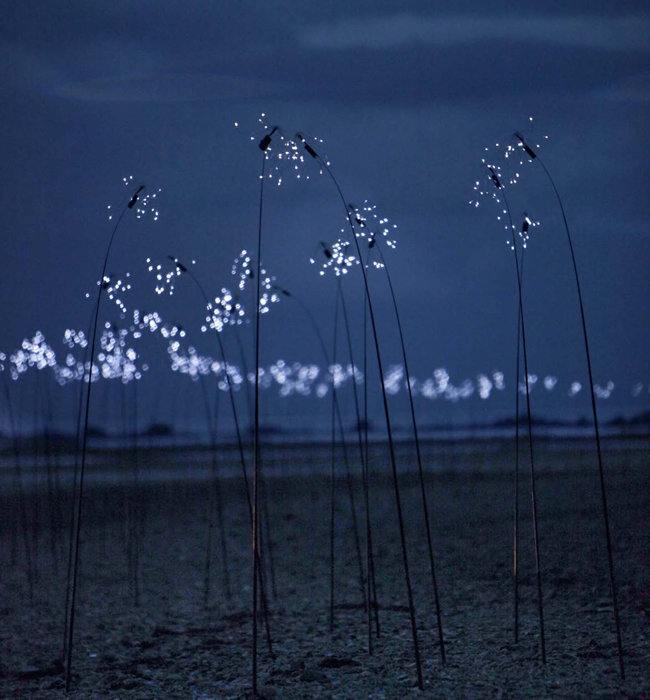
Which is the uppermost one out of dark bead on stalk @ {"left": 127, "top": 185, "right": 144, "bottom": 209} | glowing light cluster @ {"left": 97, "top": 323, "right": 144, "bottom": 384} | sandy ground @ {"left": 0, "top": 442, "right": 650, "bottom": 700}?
dark bead on stalk @ {"left": 127, "top": 185, "right": 144, "bottom": 209}

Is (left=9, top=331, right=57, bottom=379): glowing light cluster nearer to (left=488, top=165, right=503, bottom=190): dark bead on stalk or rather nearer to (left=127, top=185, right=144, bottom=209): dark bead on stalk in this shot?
(left=127, top=185, right=144, bottom=209): dark bead on stalk

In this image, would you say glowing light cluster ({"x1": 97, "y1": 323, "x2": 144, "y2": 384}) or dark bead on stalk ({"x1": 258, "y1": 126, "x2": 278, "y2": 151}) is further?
glowing light cluster ({"x1": 97, "y1": 323, "x2": 144, "y2": 384})

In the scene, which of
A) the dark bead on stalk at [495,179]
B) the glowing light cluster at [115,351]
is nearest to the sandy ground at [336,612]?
the glowing light cluster at [115,351]

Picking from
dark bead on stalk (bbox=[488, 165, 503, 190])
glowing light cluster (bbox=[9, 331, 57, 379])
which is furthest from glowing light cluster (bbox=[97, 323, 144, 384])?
dark bead on stalk (bbox=[488, 165, 503, 190])

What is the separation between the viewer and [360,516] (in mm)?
12734

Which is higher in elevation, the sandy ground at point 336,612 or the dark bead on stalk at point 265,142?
the dark bead on stalk at point 265,142

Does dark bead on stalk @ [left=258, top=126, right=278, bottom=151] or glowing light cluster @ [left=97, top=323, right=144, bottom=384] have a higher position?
dark bead on stalk @ [left=258, top=126, right=278, bottom=151]

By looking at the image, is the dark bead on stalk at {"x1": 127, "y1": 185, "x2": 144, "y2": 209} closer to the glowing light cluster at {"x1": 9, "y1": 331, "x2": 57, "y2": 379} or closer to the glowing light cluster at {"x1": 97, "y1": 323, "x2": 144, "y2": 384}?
the glowing light cluster at {"x1": 97, "y1": 323, "x2": 144, "y2": 384}

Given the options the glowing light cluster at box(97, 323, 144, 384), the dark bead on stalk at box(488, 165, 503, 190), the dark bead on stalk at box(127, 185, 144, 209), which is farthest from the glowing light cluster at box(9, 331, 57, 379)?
the dark bead on stalk at box(488, 165, 503, 190)

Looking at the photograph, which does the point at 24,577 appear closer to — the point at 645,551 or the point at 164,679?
the point at 164,679

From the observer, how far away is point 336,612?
633cm

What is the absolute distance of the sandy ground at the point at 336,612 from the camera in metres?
4.48

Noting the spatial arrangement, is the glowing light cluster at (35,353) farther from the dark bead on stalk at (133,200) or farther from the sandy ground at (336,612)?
the dark bead on stalk at (133,200)

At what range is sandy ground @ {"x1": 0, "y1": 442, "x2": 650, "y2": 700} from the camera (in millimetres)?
4484
